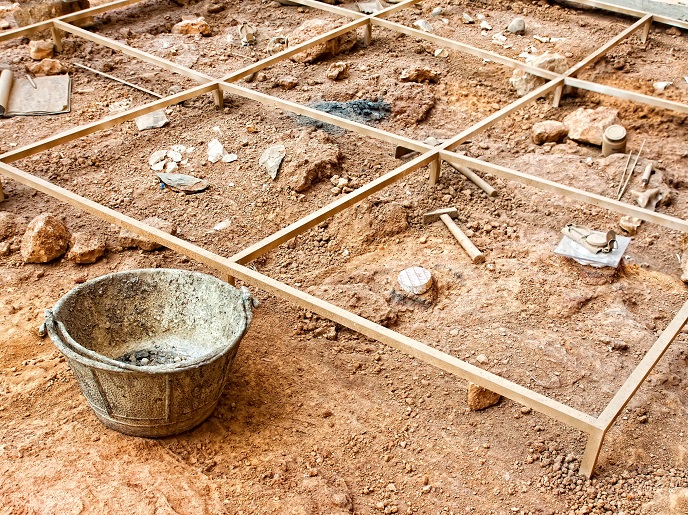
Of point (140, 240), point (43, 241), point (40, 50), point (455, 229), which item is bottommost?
point (455, 229)

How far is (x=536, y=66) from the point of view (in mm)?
6566

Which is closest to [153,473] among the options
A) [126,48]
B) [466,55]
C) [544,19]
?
[126,48]

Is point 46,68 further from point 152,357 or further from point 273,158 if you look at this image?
point 152,357

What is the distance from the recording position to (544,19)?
26.0ft

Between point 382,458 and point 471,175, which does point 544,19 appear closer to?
point 471,175

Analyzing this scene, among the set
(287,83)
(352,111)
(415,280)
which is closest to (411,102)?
(352,111)

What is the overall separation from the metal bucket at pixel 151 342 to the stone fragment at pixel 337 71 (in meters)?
3.31

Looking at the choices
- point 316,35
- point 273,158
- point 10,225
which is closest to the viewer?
point 10,225

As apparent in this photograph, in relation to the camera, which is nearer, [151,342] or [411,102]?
[151,342]

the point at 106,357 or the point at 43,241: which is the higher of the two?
the point at 106,357

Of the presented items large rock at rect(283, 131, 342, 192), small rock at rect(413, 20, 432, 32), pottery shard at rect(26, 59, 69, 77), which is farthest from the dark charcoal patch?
pottery shard at rect(26, 59, 69, 77)

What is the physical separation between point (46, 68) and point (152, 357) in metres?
3.91

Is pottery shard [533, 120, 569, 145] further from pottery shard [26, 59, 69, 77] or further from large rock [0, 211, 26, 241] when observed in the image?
pottery shard [26, 59, 69, 77]

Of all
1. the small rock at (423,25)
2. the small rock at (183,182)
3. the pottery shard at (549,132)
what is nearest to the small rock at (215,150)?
the small rock at (183,182)
